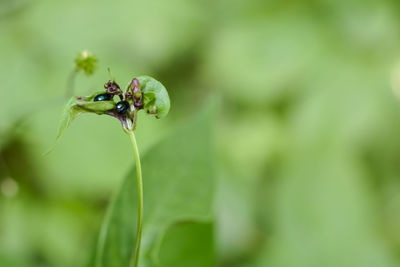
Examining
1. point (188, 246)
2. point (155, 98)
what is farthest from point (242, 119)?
point (155, 98)

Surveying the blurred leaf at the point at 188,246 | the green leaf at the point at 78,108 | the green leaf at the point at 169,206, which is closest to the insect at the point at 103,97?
the green leaf at the point at 78,108

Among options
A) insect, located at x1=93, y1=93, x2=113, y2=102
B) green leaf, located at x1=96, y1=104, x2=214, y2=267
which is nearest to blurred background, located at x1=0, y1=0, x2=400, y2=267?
green leaf, located at x1=96, y1=104, x2=214, y2=267

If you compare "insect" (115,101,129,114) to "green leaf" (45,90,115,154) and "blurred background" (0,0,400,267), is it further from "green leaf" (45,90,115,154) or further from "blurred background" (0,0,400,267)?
"blurred background" (0,0,400,267)

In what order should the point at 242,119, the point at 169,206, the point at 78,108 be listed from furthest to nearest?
1. the point at 242,119
2. the point at 169,206
3. the point at 78,108

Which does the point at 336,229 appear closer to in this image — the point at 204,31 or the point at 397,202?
the point at 397,202

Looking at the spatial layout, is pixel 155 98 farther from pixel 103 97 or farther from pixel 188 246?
pixel 188 246

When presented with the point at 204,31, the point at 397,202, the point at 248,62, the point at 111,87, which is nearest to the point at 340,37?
the point at 248,62
